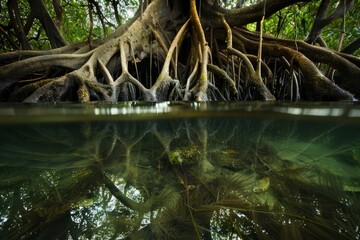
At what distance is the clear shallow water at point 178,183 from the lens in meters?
0.44

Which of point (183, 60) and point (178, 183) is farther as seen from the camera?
point (183, 60)

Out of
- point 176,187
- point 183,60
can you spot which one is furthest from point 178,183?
point 183,60

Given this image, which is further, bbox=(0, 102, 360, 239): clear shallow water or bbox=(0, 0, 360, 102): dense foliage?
bbox=(0, 0, 360, 102): dense foliage

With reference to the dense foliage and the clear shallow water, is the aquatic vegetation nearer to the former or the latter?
the clear shallow water

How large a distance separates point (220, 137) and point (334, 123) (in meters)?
0.71

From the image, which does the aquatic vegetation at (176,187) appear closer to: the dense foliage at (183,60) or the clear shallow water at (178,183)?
the clear shallow water at (178,183)

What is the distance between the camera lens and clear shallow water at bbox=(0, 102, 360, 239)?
1.46 feet

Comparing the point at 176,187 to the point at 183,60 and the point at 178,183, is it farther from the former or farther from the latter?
the point at 183,60

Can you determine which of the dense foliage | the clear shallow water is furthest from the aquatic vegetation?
the dense foliage

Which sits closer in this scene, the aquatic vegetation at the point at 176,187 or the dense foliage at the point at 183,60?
the aquatic vegetation at the point at 176,187

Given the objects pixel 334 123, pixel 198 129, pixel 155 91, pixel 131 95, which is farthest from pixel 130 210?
pixel 131 95

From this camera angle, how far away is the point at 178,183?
2.06 ft

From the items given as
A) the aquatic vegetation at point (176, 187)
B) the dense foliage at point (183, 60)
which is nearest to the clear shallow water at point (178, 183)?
the aquatic vegetation at point (176, 187)

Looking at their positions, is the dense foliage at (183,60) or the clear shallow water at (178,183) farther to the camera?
the dense foliage at (183,60)
